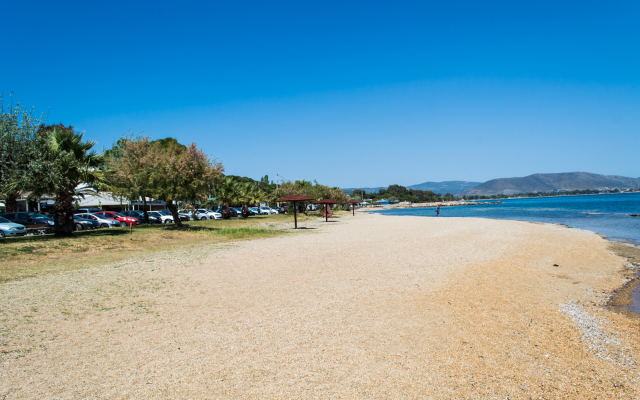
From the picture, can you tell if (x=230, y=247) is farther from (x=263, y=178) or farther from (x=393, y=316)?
(x=263, y=178)

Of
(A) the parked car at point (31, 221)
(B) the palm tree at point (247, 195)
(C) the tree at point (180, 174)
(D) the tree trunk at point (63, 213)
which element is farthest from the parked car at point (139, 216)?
(D) the tree trunk at point (63, 213)

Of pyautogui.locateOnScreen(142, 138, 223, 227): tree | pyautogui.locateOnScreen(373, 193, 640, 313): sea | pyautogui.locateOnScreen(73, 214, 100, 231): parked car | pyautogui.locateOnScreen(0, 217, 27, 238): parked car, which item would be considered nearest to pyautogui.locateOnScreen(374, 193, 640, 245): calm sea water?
pyautogui.locateOnScreen(373, 193, 640, 313): sea

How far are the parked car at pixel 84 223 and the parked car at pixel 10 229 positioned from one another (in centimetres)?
346

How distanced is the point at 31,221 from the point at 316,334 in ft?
83.0

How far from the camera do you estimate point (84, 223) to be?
81.4 feet

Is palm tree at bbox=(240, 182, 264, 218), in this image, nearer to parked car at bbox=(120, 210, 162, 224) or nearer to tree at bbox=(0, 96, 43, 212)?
parked car at bbox=(120, 210, 162, 224)

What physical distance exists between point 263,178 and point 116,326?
76107mm

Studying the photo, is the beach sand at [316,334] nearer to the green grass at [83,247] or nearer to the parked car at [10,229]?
the green grass at [83,247]

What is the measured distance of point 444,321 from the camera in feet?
21.0

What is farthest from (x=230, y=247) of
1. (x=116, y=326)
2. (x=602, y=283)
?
(x=602, y=283)

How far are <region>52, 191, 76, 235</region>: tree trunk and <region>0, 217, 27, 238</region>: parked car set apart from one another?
5.02m

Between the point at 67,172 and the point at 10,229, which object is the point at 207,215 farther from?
the point at 67,172

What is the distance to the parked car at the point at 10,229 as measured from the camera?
19.7 metres

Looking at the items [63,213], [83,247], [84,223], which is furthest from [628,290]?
[84,223]
